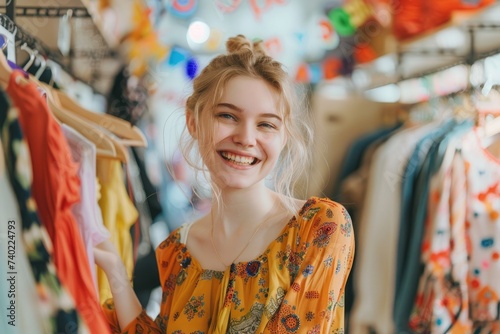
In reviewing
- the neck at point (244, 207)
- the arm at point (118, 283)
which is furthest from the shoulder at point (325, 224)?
the arm at point (118, 283)

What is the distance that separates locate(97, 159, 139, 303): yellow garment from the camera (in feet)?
7.37

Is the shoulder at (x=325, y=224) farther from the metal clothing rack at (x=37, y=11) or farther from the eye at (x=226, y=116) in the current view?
the metal clothing rack at (x=37, y=11)

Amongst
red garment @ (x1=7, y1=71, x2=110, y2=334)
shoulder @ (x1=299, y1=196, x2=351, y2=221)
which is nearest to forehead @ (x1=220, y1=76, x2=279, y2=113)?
shoulder @ (x1=299, y1=196, x2=351, y2=221)

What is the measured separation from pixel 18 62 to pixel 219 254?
786mm

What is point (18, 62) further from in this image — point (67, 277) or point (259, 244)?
point (259, 244)

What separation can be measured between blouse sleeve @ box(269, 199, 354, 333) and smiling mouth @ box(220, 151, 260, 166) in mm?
235

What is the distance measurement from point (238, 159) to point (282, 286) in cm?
33

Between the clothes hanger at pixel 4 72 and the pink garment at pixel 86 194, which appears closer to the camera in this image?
the clothes hanger at pixel 4 72

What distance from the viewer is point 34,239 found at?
1881mm

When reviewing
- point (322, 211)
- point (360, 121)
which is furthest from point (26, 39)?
point (360, 121)

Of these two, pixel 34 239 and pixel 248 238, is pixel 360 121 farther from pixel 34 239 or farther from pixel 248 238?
pixel 34 239

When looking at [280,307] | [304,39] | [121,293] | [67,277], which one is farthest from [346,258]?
[304,39]

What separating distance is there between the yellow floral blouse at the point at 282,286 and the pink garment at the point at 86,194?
37cm

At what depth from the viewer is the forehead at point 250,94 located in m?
1.82
